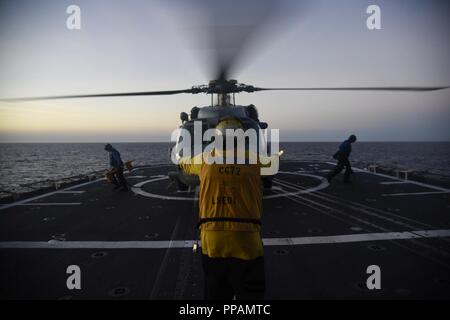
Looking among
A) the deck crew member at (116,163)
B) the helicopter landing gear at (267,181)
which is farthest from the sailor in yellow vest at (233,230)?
the deck crew member at (116,163)

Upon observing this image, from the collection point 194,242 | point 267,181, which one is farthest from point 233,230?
point 267,181

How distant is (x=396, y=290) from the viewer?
13.1ft

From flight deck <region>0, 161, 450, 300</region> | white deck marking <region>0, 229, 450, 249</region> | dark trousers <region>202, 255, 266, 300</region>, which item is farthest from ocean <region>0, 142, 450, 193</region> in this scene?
dark trousers <region>202, 255, 266, 300</region>

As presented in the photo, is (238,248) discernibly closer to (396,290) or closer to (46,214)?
(396,290)

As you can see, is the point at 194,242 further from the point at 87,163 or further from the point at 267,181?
the point at 87,163

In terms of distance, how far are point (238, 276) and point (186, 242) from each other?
356 centimetres

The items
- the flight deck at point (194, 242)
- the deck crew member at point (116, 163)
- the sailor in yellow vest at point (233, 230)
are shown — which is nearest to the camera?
Result: the sailor in yellow vest at point (233, 230)

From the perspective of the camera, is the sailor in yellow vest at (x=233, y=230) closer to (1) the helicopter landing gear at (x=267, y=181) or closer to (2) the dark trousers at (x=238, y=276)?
(2) the dark trousers at (x=238, y=276)

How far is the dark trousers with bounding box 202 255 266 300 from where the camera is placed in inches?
104

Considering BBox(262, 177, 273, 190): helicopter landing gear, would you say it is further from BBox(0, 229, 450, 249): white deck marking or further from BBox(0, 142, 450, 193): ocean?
BBox(0, 142, 450, 193): ocean

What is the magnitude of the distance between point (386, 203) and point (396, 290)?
582cm

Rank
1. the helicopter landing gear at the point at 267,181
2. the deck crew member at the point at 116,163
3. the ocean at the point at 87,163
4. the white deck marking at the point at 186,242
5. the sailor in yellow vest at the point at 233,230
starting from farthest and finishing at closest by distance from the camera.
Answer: the ocean at the point at 87,163 → the deck crew member at the point at 116,163 → the helicopter landing gear at the point at 267,181 → the white deck marking at the point at 186,242 → the sailor in yellow vest at the point at 233,230

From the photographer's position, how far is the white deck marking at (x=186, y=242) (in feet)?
19.2
